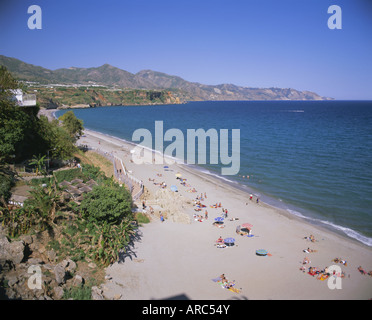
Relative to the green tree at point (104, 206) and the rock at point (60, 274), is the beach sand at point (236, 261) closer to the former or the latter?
the rock at point (60, 274)

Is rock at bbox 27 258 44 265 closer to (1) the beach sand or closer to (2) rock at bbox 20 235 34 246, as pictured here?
(2) rock at bbox 20 235 34 246

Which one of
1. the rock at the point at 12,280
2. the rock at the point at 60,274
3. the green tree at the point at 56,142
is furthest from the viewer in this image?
the green tree at the point at 56,142

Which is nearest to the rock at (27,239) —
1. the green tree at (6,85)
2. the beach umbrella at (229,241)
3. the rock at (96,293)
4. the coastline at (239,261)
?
the coastline at (239,261)

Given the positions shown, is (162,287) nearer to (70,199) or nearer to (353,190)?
(70,199)

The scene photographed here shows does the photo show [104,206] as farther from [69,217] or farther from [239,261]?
[239,261]

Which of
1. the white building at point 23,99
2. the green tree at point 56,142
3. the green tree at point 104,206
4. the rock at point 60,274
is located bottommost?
the rock at point 60,274

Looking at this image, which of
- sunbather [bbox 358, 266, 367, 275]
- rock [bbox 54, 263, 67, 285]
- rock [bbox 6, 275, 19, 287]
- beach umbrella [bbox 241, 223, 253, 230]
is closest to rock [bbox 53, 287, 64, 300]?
rock [bbox 54, 263, 67, 285]
